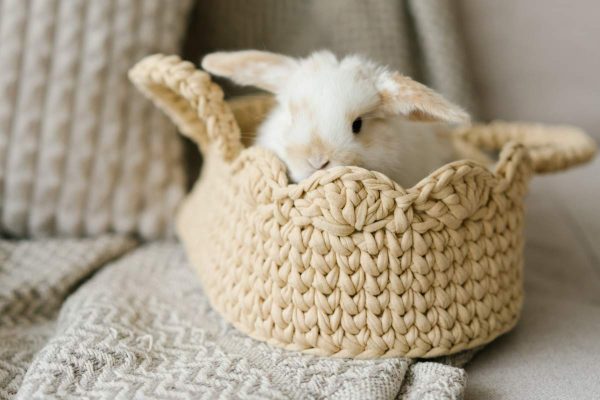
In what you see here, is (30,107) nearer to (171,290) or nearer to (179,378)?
(171,290)

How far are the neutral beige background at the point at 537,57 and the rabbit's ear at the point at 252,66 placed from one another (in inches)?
26.0

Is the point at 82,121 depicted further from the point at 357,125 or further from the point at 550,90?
the point at 550,90

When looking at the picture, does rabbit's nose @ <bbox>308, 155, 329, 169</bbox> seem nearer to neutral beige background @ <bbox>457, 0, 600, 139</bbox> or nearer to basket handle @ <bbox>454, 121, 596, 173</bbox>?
basket handle @ <bbox>454, 121, 596, 173</bbox>

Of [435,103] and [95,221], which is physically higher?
[435,103]

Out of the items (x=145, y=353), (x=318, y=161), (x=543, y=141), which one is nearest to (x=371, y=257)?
(x=318, y=161)

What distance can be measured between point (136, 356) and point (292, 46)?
845 millimetres

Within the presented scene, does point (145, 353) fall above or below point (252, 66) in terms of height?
below

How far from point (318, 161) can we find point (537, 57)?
866mm

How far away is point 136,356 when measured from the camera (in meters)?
0.70

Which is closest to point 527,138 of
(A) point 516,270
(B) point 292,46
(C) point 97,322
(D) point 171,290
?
(A) point 516,270

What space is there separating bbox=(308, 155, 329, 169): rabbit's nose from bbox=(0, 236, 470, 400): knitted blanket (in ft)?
0.79

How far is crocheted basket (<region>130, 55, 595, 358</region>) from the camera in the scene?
0.67 m

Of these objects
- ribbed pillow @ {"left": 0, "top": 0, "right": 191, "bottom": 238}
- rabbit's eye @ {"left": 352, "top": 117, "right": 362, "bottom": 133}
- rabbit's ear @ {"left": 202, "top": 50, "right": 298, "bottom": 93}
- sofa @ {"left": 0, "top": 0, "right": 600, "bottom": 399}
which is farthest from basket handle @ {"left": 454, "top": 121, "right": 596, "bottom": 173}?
ribbed pillow @ {"left": 0, "top": 0, "right": 191, "bottom": 238}

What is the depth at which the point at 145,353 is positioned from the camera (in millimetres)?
710
